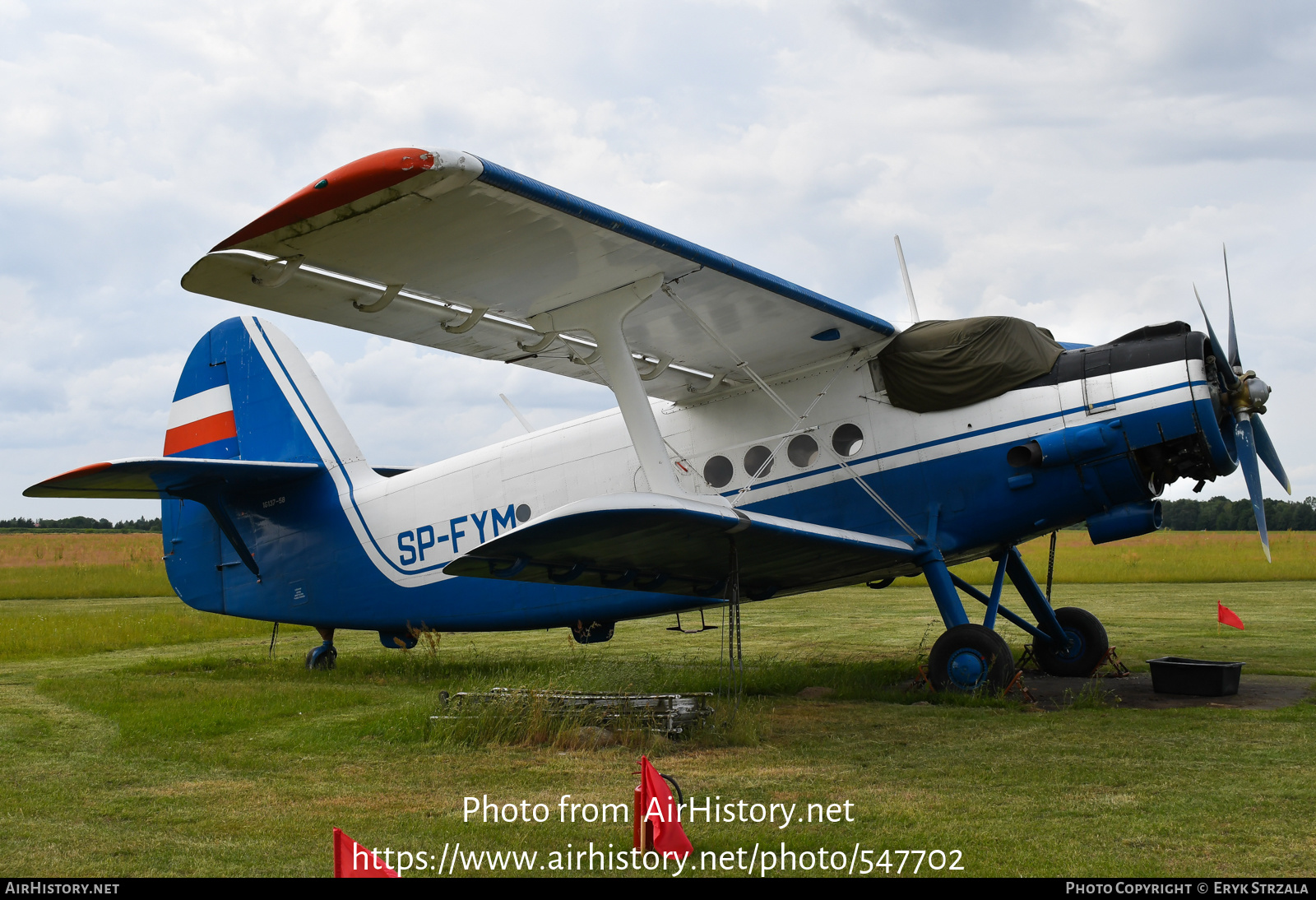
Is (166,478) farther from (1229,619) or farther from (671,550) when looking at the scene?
(1229,619)

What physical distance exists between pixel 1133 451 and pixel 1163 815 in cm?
402

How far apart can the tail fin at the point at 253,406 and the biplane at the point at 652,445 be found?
0.06 meters

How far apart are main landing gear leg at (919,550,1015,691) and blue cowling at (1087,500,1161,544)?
126 centimetres

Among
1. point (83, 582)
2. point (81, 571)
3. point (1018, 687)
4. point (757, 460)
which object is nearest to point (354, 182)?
point (757, 460)

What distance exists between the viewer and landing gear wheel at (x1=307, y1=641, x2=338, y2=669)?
39.0 ft

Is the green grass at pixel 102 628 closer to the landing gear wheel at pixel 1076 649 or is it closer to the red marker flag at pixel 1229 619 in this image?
the landing gear wheel at pixel 1076 649

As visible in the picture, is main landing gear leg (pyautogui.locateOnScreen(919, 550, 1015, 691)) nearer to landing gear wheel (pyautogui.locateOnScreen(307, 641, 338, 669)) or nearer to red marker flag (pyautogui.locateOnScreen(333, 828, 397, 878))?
red marker flag (pyautogui.locateOnScreen(333, 828, 397, 878))

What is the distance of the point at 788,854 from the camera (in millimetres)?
3980

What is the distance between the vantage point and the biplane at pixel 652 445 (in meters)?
6.23

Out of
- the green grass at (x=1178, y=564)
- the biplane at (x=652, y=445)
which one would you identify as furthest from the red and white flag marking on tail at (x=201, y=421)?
the green grass at (x=1178, y=564)

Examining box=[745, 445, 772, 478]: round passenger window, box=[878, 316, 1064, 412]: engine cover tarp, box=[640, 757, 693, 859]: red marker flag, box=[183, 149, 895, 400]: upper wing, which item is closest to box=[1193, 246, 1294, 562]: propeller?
box=[878, 316, 1064, 412]: engine cover tarp

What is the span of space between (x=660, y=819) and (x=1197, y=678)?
6207mm

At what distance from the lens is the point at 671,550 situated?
23.4 ft

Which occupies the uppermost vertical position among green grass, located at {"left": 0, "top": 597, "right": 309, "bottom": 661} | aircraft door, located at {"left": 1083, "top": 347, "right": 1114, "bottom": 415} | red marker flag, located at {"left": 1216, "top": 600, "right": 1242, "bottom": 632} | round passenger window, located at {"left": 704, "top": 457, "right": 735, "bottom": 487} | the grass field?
aircraft door, located at {"left": 1083, "top": 347, "right": 1114, "bottom": 415}
